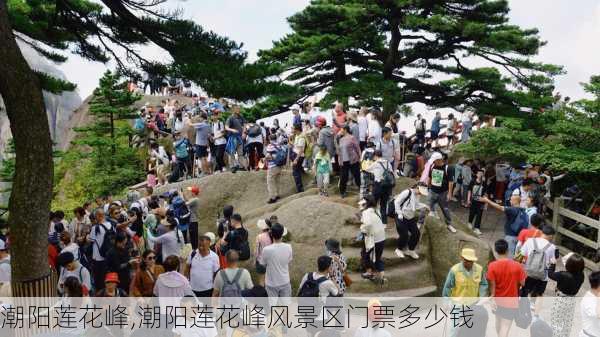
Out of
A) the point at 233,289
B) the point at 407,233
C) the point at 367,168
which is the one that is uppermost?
the point at 367,168

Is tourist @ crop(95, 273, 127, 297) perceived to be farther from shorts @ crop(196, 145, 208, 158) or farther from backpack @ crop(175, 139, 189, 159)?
backpack @ crop(175, 139, 189, 159)

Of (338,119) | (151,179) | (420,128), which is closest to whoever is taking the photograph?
(338,119)

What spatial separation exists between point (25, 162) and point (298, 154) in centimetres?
618

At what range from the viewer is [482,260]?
9484mm

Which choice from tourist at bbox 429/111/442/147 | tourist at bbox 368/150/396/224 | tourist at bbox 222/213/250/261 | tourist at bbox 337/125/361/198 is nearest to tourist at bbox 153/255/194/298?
tourist at bbox 222/213/250/261

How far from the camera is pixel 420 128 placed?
15.0 metres

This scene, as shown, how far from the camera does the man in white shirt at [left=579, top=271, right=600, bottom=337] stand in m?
5.13

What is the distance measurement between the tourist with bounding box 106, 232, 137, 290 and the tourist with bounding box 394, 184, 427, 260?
168 inches

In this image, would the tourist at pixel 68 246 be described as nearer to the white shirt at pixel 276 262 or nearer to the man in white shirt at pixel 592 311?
the white shirt at pixel 276 262

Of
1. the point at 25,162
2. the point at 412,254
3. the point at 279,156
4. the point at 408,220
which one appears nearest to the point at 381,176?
the point at 408,220

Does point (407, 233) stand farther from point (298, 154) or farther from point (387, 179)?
point (298, 154)

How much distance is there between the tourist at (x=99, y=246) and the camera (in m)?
7.48

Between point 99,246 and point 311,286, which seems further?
point 99,246

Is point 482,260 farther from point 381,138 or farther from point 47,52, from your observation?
point 47,52
